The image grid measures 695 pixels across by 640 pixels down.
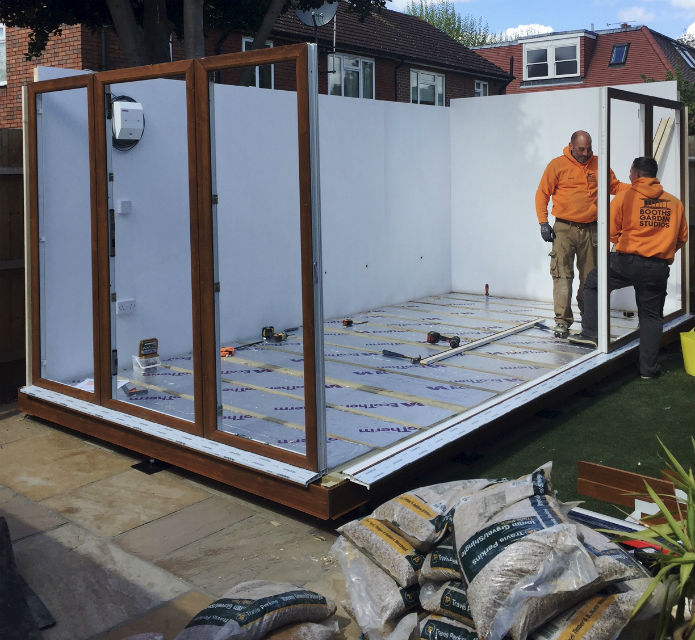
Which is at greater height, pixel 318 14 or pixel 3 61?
pixel 3 61

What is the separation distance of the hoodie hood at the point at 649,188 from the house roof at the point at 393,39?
11.2 m

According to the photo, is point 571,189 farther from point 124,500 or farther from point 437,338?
point 124,500

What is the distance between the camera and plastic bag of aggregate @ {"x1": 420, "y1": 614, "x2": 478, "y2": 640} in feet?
10.1

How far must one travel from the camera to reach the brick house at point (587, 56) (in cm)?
3256

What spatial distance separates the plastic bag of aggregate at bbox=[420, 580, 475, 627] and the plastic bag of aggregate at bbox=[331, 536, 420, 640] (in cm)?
8

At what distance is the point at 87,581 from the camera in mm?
3951

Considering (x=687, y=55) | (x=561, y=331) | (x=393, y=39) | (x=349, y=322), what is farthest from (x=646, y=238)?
(x=687, y=55)

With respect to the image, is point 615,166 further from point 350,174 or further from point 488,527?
point 488,527

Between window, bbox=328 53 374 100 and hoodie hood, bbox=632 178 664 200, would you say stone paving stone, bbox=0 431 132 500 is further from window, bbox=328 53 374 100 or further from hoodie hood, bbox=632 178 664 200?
window, bbox=328 53 374 100

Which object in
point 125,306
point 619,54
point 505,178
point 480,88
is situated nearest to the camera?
point 125,306

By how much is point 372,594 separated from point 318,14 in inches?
400

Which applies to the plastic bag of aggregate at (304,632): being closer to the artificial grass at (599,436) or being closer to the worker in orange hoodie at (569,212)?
the artificial grass at (599,436)

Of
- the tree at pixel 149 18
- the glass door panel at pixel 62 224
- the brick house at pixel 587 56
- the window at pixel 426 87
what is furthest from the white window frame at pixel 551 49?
the glass door panel at pixel 62 224

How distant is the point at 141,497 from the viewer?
4938mm
